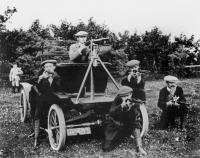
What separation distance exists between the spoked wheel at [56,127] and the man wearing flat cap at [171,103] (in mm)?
2352

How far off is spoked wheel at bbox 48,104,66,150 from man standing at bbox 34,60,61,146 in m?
0.23

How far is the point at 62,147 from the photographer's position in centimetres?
581

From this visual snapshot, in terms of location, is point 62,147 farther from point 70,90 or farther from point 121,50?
point 121,50

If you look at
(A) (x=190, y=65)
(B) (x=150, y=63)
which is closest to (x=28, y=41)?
(B) (x=150, y=63)

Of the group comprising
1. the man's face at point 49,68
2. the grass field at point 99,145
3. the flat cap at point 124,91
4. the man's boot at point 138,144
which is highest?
the man's face at point 49,68

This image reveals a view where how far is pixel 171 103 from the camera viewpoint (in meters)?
Result: 7.08

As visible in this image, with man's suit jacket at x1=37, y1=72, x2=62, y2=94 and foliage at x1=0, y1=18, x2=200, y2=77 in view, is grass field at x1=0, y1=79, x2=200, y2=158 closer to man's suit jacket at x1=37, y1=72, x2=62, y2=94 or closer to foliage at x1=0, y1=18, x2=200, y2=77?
man's suit jacket at x1=37, y1=72, x2=62, y2=94

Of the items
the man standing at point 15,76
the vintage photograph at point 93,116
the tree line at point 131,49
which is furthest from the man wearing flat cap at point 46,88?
the tree line at point 131,49

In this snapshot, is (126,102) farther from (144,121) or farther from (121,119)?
(144,121)

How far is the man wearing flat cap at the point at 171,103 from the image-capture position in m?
7.09

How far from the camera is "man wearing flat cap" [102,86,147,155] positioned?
19.1ft

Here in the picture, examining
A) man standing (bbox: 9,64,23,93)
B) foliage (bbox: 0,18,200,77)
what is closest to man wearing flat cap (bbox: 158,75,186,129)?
foliage (bbox: 0,18,200,77)

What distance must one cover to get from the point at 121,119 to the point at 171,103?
1593mm

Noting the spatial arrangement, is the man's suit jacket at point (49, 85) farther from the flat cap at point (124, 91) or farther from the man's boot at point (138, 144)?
the man's boot at point (138, 144)
